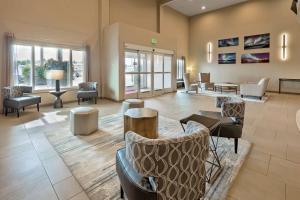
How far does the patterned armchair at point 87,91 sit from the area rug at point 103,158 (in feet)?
9.46

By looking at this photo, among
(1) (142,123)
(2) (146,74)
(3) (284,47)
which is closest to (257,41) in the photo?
(3) (284,47)

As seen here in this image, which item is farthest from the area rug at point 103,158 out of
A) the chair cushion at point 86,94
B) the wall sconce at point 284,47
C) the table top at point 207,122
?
the wall sconce at point 284,47

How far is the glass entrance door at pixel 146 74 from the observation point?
793cm

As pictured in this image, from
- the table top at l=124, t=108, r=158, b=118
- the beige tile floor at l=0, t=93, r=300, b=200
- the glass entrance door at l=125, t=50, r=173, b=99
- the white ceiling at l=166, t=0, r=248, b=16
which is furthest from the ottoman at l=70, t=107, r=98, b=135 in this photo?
the white ceiling at l=166, t=0, r=248, b=16

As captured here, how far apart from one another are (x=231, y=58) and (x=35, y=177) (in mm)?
12097

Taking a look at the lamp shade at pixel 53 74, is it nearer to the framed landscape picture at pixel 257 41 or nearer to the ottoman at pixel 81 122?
the ottoman at pixel 81 122

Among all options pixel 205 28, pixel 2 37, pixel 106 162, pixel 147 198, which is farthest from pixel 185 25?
pixel 147 198

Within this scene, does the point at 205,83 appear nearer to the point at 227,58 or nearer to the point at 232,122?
the point at 227,58

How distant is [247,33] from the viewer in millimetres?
10781

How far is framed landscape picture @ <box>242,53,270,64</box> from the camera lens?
10234mm

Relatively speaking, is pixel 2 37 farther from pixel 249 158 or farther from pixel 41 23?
pixel 249 158

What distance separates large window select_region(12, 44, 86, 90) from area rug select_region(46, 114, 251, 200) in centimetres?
349

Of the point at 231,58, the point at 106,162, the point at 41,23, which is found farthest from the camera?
the point at 231,58

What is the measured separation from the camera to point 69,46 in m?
6.92
